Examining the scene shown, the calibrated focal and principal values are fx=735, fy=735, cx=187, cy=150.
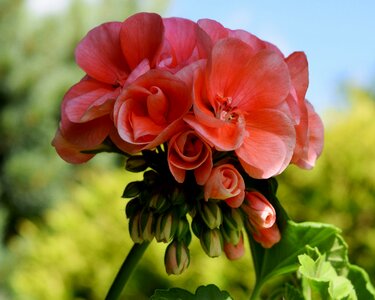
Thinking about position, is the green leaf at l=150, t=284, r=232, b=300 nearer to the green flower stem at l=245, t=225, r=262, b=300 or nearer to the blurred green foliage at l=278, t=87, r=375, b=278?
the green flower stem at l=245, t=225, r=262, b=300

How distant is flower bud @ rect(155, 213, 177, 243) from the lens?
0.67 m

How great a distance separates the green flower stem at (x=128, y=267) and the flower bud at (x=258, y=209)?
10 centimetres

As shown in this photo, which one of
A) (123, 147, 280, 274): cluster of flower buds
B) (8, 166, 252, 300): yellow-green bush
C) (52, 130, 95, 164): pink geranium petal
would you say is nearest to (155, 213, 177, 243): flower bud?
(123, 147, 280, 274): cluster of flower buds

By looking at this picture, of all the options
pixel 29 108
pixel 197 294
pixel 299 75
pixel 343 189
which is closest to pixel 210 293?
pixel 197 294

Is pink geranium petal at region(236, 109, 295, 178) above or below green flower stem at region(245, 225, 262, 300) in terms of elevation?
above

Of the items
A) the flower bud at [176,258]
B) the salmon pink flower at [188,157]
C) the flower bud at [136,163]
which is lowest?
the flower bud at [176,258]

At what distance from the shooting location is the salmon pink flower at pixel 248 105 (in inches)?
25.2

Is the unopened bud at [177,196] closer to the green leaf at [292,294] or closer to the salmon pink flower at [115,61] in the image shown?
the salmon pink flower at [115,61]

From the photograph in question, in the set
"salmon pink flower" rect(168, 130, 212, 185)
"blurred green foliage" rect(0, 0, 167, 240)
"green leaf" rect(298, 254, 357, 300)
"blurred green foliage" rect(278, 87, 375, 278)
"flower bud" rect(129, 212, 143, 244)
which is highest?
"salmon pink flower" rect(168, 130, 212, 185)

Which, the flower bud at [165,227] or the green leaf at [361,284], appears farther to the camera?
the green leaf at [361,284]

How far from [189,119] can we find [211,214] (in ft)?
0.32

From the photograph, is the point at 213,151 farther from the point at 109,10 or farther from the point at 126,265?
the point at 109,10

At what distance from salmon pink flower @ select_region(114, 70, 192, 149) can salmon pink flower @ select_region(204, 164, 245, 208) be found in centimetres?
5

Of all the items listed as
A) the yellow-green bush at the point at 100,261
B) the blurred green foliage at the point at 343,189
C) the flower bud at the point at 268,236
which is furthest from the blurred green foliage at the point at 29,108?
the flower bud at the point at 268,236
